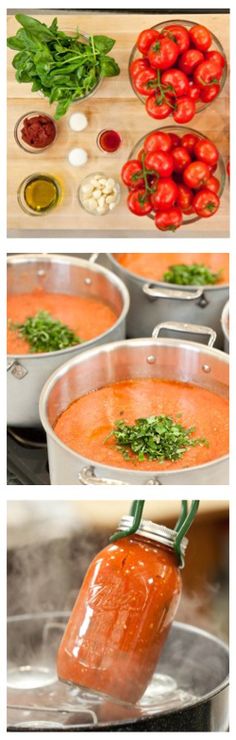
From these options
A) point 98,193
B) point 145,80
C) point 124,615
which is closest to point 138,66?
point 145,80

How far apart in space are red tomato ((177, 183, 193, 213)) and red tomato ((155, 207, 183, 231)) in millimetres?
27

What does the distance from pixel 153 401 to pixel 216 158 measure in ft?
1.54

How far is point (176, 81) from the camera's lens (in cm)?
179

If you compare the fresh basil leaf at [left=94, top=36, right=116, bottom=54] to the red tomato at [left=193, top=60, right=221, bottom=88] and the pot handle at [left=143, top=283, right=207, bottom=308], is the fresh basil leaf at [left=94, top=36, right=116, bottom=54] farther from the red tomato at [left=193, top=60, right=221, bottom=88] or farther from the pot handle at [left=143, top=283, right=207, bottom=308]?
the pot handle at [left=143, top=283, right=207, bottom=308]

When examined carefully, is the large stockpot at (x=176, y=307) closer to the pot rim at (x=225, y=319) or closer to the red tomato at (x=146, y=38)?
the pot rim at (x=225, y=319)

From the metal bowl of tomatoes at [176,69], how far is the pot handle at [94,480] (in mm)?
648

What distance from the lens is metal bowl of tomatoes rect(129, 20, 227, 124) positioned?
1.77 m

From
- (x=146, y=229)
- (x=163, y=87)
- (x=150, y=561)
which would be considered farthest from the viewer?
(x=146, y=229)

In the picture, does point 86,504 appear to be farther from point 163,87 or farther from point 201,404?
point 163,87

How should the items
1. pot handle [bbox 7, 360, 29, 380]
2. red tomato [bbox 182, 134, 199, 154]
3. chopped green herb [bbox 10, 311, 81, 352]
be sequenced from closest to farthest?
red tomato [bbox 182, 134, 199, 154] < pot handle [bbox 7, 360, 29, 380] < chopped green herb [bbox 10, 311, 81, 352]

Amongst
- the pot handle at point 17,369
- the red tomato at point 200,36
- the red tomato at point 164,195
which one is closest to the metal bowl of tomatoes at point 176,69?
the red tomato at point 200,36

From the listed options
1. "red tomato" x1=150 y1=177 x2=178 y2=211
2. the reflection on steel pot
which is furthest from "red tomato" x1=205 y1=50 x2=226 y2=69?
the reflection on steel pot
